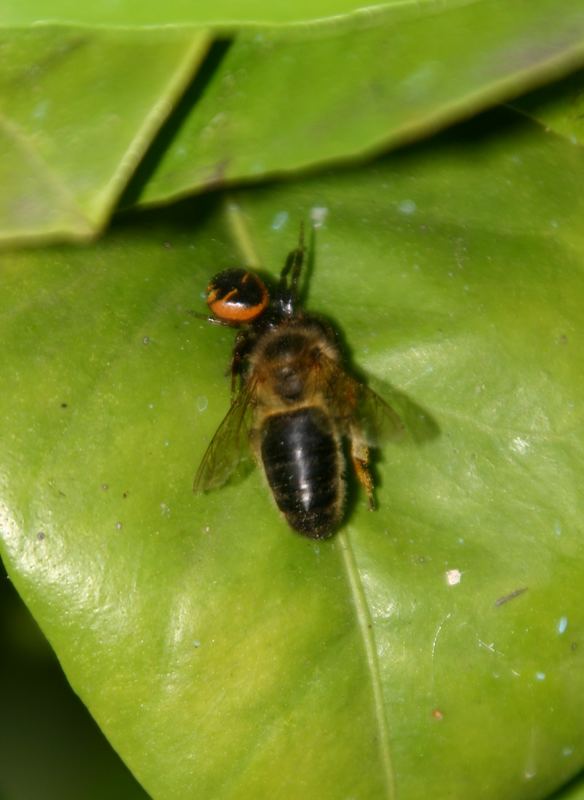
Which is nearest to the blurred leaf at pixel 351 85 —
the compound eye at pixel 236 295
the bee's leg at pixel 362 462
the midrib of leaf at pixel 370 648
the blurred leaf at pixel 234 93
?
the blurred leaf at pixel 234 93

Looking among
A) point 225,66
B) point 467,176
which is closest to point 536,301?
point 467,176

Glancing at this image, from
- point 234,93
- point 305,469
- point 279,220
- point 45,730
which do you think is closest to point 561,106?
point 279,220

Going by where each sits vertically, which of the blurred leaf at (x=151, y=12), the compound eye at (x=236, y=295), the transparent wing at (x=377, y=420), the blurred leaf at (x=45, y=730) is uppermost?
the blurred leaf at (x=151, y=12)

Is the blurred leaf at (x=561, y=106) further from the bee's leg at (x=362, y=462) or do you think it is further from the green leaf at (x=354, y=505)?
the bee's leg at (x=362, y=462)

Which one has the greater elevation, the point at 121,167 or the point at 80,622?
the point at 121,167

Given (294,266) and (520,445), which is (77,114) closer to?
(294,266)

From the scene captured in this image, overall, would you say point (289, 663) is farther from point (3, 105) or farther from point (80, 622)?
point (3, 105)
